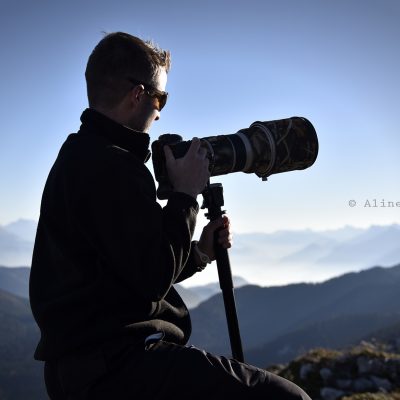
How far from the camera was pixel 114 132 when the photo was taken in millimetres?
3148

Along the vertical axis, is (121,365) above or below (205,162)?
below

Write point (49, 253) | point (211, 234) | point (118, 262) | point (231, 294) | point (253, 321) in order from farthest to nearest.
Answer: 1. point (253, 321)
2. point (211, 234)
3. point (231, 294)
4. point (49, 253)
5. point (118, 262)

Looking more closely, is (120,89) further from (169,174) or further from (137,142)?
(169,174)

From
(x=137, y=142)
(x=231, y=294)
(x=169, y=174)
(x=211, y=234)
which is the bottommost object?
→ (x=231, y=294)

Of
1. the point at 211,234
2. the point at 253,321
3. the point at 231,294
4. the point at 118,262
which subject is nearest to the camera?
the point at 118,262

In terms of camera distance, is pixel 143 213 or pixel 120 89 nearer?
pixel 143 213

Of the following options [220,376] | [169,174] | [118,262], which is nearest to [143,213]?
[118,262]

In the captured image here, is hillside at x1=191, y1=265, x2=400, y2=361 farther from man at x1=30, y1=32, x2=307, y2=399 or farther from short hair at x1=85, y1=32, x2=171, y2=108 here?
short hair at x1=85, y1=32, x2=171, y2=108

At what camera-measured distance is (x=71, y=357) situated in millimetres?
2822

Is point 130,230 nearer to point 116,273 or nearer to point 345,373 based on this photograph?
point 116,273

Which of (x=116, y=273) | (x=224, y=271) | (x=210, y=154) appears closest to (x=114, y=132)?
(x=210, y=154)

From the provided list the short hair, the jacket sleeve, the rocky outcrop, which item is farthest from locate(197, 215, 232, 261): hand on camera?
the rocky outcrop

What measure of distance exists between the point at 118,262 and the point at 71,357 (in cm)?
67

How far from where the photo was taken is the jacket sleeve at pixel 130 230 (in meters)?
2.68
